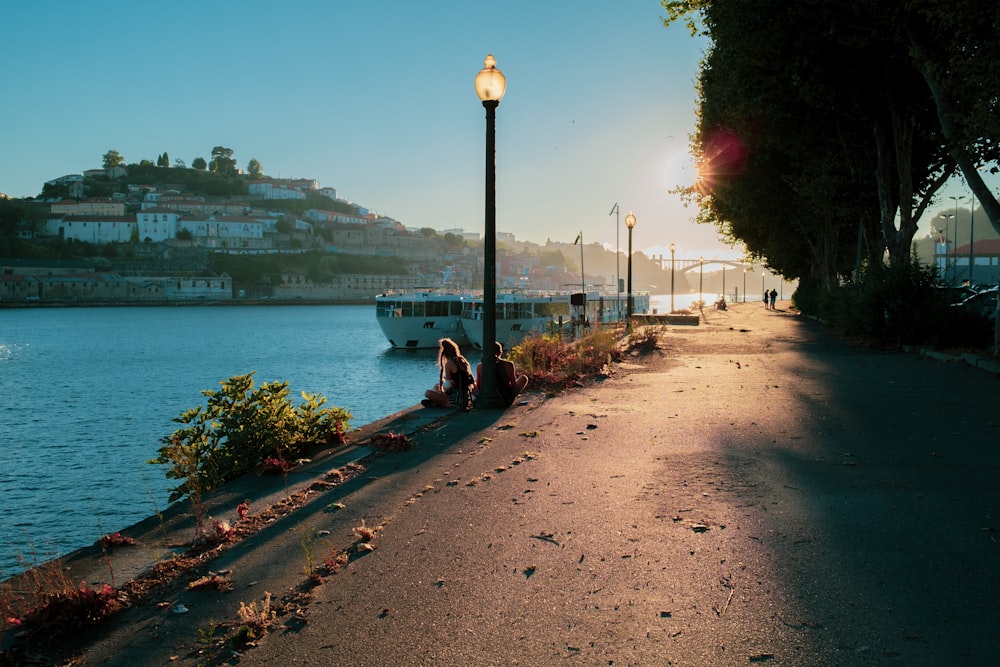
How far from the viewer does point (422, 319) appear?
54812mm

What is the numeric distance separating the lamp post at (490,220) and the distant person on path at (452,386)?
260 mm

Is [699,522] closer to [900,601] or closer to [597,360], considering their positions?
[900,601]

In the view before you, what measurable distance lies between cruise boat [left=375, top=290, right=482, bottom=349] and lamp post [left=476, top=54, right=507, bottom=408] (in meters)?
43.3

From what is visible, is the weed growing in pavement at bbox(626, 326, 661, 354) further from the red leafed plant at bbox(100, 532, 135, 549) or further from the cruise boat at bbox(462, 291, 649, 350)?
the cruise boat at bbox(462, 291, 649, 350)

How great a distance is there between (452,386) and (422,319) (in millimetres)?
43711

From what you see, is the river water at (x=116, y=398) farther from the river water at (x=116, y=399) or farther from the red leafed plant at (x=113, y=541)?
the red leafed plant at (x=113, y=541)

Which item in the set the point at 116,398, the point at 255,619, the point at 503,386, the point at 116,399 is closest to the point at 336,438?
the point at 503,386

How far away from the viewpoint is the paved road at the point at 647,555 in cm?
344

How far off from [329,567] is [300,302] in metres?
191

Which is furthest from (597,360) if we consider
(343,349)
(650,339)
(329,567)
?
(343,349)

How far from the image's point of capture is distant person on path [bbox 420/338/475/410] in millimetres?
11102

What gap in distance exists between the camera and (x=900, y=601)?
12.5 feet

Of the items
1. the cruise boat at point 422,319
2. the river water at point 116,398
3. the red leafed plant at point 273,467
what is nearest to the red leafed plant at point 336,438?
the red leafed plant at point 273,467

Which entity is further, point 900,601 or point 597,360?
point 597,360
